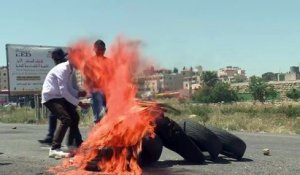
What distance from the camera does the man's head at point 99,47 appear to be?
8.05 metres

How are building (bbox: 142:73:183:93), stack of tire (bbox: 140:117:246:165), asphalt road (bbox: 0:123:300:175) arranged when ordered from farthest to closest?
building (bbox: 142:73:183:93) → stack of tire (bbox: 140:117:246:165) → asphalt road (bbox: 0:123:300:175)

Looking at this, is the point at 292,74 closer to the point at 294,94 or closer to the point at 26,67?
the point at 294,94

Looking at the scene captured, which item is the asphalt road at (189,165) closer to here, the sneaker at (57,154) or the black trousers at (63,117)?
the sneaker at (57,154)

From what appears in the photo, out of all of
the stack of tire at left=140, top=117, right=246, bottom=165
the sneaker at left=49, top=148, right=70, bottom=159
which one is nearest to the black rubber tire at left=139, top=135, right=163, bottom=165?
the stack of tire at left=140, top=117, right=246, bottom=165

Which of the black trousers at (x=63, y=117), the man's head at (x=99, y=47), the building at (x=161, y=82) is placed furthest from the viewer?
the black trousers at (x=63, y=117)

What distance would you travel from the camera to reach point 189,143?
7.32m

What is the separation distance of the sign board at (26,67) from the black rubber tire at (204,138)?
75.8ft

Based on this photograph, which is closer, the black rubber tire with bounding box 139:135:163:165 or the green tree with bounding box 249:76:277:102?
the black rubber tire with bounding box 139:135:163:165

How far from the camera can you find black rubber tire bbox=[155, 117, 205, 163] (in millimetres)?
7188

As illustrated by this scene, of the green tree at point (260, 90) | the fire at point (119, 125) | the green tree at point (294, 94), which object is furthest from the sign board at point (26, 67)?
the green tree at point (294, 94)

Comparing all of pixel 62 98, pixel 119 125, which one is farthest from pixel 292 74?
pixel 119 125

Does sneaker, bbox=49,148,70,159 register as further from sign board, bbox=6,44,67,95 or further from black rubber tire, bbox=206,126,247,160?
sign board, bbox=6,44,67,95

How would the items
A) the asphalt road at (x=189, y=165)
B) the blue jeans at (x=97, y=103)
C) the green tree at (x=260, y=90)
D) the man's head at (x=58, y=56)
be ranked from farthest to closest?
the green tree at (x=260, y=90)
the man's head at (x=58, y=56)
the blue jeans at (x=97, y=103)
the asphalt road at (x=189, y=165)

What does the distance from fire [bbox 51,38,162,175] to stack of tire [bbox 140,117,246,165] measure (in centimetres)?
31
